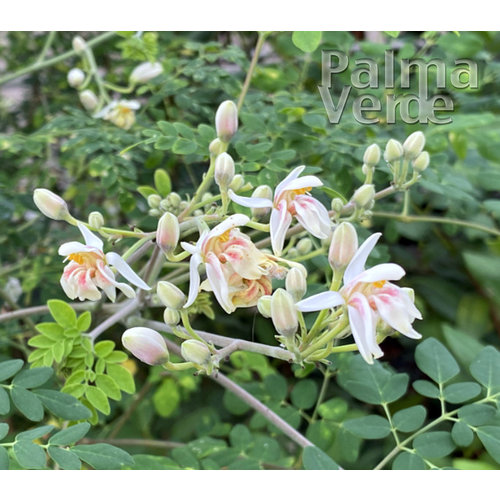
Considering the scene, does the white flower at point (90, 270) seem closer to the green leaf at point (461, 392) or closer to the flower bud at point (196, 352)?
the flower bud at point (196, 352)

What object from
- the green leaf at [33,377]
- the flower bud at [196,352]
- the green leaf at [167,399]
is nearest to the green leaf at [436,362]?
the flower bud at [196,352]

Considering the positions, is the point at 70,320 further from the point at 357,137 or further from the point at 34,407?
the point at 357,137

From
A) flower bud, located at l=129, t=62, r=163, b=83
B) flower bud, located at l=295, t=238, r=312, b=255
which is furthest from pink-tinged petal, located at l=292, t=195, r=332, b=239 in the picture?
flower bud, located at l=129, t=62, r=163, b=83

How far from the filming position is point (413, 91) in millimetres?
873

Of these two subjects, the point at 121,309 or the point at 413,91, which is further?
the point at 413,91

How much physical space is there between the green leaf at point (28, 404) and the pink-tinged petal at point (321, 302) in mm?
262

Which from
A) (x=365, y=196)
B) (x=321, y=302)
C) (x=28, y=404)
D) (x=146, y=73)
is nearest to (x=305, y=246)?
(x=365, y=196)

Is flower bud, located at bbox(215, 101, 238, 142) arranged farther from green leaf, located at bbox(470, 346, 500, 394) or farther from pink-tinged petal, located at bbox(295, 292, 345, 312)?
green leaf, located at bbox(470, 346, 500, 394)

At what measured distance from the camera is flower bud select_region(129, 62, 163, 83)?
0.87 meters

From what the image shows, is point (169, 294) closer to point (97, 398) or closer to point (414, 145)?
point (97, 398)

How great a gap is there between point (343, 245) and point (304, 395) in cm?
35

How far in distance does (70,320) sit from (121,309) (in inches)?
2.3

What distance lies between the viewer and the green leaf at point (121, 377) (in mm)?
559

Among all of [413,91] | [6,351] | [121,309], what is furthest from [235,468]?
[413,91]
